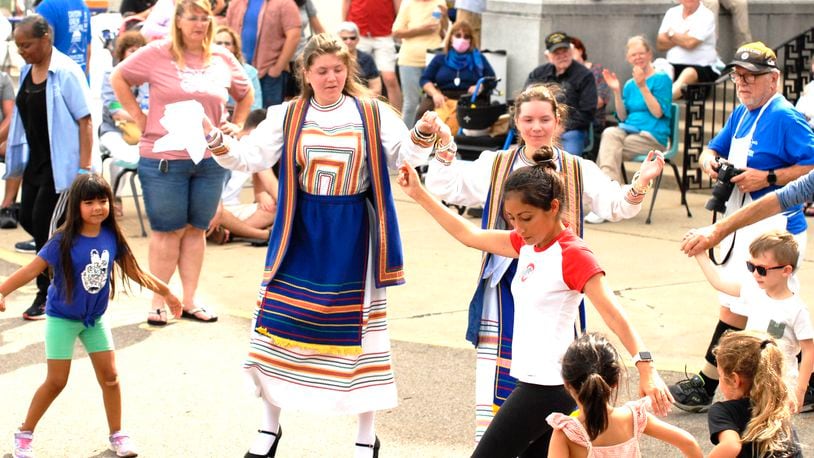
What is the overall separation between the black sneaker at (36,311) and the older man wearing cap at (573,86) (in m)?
4.98

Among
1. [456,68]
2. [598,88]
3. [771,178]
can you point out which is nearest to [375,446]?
[771,178]

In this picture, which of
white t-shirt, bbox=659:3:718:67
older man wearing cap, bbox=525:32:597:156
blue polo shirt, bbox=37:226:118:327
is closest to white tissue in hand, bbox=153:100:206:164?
blue polo shirt, bbox=37:226:118:327

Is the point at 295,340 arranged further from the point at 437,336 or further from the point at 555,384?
the point at 437,336

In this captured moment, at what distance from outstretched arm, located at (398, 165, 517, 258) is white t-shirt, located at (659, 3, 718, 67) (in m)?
8.51

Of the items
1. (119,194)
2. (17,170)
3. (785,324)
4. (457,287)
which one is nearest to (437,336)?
(457,287)

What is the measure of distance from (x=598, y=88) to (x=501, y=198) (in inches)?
283

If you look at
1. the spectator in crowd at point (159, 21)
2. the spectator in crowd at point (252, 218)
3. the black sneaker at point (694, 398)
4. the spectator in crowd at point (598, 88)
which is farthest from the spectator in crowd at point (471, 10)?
the black sneaker at point (694, 398)

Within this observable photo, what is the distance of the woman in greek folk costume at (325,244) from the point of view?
5.42 metres

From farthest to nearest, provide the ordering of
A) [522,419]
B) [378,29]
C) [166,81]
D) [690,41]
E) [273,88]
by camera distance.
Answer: [378,29] < [273,88] < [690,41] < [166,81] < [522,419]

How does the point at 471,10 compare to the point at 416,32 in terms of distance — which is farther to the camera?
the point at 471,10

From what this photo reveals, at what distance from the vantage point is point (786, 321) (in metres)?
5.55

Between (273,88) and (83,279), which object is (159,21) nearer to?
(273,88)

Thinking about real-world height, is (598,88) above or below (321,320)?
above

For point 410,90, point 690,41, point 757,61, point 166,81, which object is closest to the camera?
point 757,61
